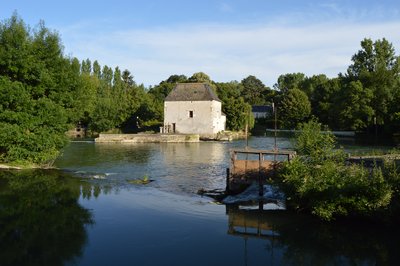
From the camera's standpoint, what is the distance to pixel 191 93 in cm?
6438

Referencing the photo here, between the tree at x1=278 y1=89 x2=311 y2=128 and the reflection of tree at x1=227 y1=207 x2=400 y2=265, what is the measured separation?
2976 inches

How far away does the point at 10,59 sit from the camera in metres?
26.3

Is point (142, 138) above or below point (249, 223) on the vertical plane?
above

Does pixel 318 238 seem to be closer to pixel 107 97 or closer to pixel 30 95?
pixel 30 95

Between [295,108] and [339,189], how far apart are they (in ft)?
254

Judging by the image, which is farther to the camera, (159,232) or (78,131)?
(78,131)

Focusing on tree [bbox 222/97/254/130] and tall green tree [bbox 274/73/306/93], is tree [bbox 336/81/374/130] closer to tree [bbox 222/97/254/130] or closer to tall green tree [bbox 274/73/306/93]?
tree [bbox 222/97/254/130]

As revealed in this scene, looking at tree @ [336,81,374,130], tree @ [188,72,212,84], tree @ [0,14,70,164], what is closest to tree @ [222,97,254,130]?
tree @ [188,72,212,84]

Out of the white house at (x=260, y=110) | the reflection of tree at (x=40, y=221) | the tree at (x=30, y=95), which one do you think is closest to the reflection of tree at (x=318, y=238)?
the reflection of tree at (x=40, y=221)

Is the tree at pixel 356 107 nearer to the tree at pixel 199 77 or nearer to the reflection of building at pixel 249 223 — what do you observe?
the tree at pixel 199 77

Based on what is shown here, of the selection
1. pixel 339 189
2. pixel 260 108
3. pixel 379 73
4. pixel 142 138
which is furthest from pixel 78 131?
pixel 339 189

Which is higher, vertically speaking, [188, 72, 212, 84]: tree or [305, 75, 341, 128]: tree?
[188, 72, 212, 84]: tree

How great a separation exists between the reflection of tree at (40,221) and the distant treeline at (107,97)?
4202 millimetres

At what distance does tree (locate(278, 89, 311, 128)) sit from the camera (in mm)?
89312
